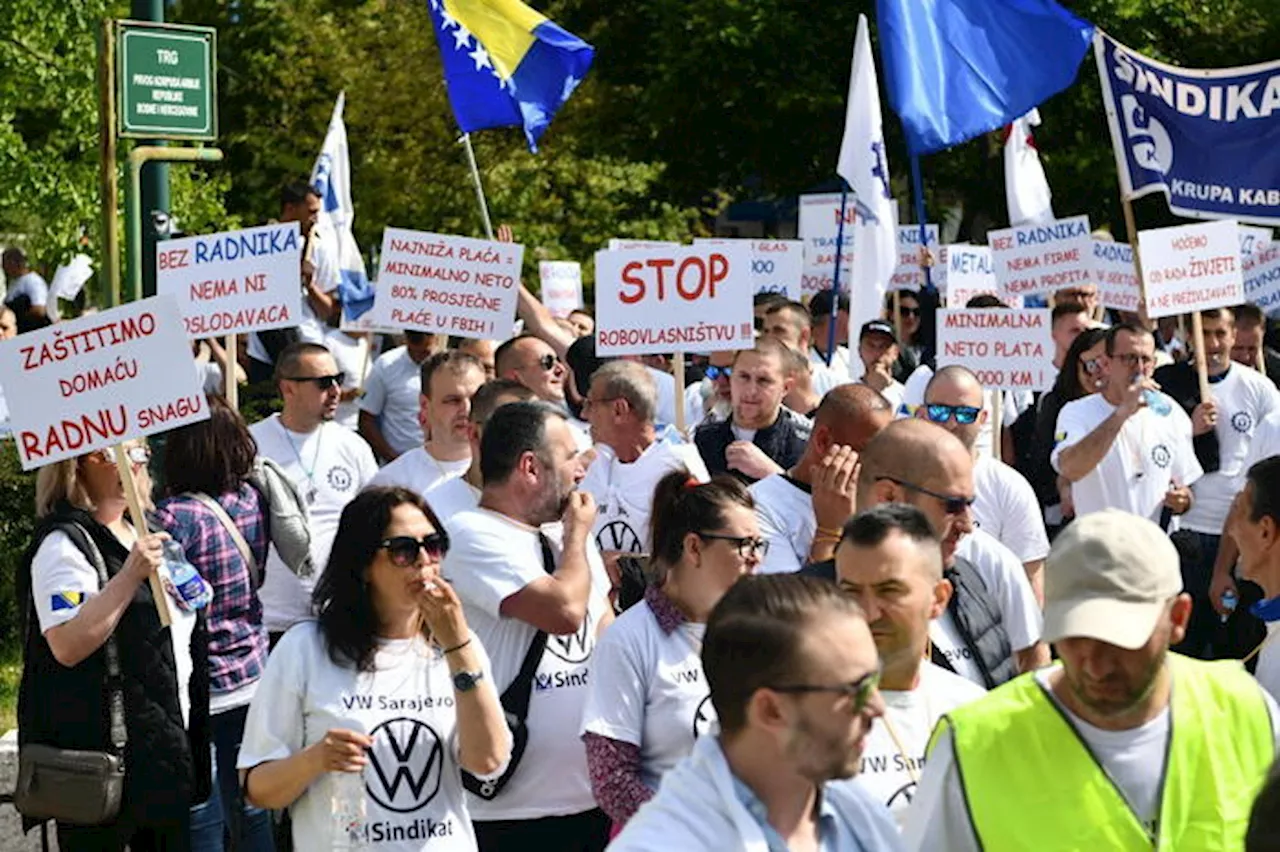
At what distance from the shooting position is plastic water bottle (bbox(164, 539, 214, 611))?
723 cm

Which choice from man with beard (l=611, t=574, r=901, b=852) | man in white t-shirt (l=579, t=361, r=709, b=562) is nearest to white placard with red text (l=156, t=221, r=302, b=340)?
man in white t-shirt (l=579, t=361, r=709, b=562)

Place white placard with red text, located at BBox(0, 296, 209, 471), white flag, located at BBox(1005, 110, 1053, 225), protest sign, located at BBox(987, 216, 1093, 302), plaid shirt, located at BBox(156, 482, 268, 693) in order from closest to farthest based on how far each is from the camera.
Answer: white placard with red text, located at BBox(0, 296, 209, 471)
plaid shirt, located at BBox(156, 482, 268, 693)
protest sign, located at BBox(987, 216, 1093, 302)
white flag, located at BBox(1005, 110, 1053, 225)

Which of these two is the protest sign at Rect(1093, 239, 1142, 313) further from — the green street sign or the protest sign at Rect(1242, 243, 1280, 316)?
the green street sign

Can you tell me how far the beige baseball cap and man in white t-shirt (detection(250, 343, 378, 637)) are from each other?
5.38 meters

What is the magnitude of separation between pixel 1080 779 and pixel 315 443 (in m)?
5.88

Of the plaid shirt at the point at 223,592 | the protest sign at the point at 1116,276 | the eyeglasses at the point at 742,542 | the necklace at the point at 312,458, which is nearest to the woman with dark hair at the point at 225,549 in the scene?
the plaid shirt at the point at 223,592

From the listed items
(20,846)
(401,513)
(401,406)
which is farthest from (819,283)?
(401,513)

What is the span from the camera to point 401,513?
5.80 m

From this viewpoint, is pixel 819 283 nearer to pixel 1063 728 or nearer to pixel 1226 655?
pixel 1226 655

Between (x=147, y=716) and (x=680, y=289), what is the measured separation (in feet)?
15.2

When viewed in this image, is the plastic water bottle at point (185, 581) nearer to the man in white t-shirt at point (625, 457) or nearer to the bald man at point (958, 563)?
the man in white t-shirt at point (625, 457)

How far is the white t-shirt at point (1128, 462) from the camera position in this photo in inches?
426

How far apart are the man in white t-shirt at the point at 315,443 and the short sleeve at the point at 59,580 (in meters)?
2.34

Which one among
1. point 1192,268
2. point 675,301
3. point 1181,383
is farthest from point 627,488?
point 1192,268
